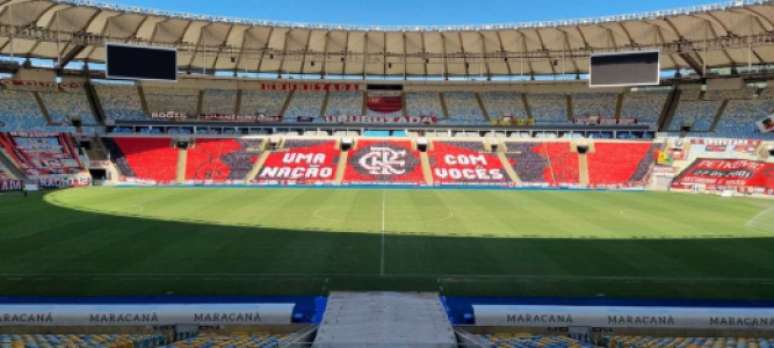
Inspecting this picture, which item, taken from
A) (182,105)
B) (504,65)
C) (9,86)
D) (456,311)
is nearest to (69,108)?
(9,86)

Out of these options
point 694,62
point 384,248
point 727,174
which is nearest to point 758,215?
point 727,174

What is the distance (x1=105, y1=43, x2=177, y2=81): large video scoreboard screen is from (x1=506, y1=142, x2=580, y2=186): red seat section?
3466 centimetres

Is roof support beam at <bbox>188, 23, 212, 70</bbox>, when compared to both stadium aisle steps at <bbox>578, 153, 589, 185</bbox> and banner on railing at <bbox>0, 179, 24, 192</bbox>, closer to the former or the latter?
banner on railing at <bbox>0, 179, 24, 192</bbox>

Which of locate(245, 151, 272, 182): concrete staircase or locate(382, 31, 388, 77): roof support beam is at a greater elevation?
locate(382, 31, 388, 77): roof support beam

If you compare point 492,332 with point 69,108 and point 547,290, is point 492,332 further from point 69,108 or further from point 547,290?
point 69,108

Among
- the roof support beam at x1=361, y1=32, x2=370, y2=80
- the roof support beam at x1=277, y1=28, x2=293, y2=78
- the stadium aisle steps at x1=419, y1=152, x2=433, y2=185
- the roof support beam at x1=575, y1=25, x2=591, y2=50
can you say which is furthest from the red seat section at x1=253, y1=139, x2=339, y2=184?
the roof support beam at x1=575, y1=25, x2=591, y2=50

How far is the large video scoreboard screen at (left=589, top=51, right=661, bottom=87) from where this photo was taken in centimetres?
4403

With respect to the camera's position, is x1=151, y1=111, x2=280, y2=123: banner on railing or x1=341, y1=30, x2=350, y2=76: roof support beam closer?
x1=341, y1=30, x2=350, y2=76: roof support beam

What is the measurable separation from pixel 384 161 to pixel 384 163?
43 cm

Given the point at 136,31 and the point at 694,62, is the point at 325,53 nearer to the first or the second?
the point at 136,31

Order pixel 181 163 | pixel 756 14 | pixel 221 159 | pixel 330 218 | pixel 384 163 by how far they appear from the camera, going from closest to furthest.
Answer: pixel 330 218 < pixel 756 14 < pixel 181 163 < pixel 221 159 < pixel 384 163

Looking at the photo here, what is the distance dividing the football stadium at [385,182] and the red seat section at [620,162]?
0.28 metres

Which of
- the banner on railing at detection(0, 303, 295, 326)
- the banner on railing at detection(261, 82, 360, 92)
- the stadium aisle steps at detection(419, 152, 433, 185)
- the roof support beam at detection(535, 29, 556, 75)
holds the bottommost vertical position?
the banner on railing at detection(0, 303, 295, 326)

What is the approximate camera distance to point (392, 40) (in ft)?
172
